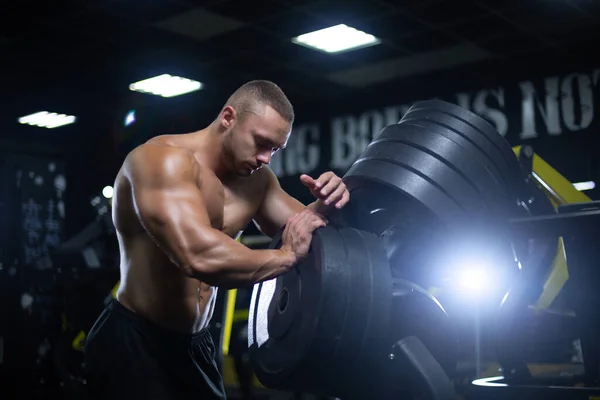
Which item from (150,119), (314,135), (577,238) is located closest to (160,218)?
(577,238)

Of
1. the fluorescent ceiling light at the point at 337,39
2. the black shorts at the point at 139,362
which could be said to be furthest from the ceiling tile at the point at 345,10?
the black shorts at the point at 139,362

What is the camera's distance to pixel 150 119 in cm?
958

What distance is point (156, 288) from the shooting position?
2268 mm

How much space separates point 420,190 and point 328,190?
0.89 feet

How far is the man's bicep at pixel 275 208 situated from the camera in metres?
2.56

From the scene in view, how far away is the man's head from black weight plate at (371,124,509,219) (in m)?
0.37

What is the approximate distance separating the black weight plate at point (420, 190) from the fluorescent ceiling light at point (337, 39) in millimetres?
4745

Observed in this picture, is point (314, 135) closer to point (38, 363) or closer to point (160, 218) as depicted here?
point (38, 363)

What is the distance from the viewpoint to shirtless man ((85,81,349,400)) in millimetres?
2078

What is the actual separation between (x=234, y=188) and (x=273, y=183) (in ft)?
0.65

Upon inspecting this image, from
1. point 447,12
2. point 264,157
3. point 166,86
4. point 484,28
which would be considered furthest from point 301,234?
point 166,86

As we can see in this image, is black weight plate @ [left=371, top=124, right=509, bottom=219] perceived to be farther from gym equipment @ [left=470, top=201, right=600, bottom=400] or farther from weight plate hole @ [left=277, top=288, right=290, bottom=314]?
weight plate hole @ [left=277, top=288, right=290, bottom=314]

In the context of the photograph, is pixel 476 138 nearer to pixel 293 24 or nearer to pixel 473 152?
pixel 473 152

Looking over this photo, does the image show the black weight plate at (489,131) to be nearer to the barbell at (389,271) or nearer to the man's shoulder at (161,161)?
the barbell at (389,271)
